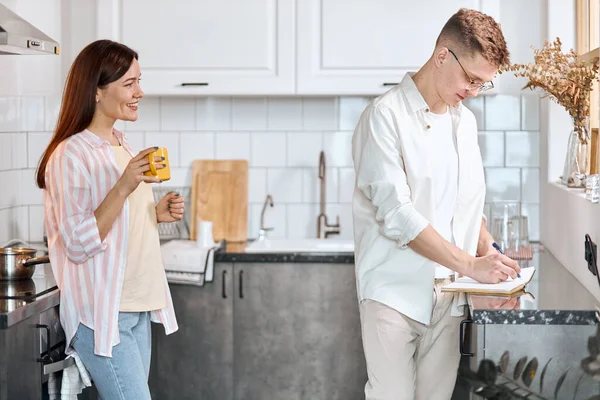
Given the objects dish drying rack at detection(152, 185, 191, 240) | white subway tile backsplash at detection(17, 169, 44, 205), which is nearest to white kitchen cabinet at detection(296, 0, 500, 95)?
dish drying rack at detection(152, 185, 191, 240)

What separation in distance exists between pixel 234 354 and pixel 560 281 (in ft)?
5.20

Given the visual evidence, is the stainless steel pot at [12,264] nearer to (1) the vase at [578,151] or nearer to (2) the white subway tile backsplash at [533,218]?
(1) the vase at [578,151]

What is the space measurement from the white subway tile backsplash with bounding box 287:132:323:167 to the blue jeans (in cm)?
186

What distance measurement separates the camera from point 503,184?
435 centimetres

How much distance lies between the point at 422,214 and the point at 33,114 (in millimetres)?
2445

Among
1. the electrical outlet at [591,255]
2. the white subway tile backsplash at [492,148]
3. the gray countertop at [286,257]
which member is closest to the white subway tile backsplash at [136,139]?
the gray countertop at [286,257]

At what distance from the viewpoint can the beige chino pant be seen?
2.53 metres

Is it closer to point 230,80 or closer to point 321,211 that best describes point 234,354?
point 321,211

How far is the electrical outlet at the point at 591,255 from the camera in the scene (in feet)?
8.39

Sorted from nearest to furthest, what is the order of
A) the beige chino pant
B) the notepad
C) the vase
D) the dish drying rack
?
the notepad < the beige chino pant < the vase < the dish drying rack

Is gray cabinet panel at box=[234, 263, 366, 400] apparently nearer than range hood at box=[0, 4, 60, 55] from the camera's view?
No

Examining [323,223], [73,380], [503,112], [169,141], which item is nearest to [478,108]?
[503,112]

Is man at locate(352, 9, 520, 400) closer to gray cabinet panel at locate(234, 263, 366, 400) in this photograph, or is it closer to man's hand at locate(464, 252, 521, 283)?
man's hand at locate(464, 252, 521, 283)

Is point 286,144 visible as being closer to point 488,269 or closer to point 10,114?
point 10,114
